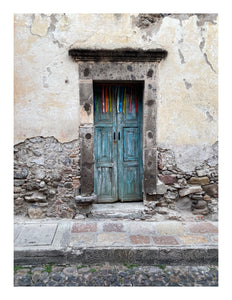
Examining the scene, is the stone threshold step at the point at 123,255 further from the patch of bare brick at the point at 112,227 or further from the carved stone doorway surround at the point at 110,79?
the carved stone doorway surround at the point at 110,79

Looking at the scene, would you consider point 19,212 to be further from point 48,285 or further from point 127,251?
point 127,251

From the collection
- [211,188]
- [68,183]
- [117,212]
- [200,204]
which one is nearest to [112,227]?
[117,212]

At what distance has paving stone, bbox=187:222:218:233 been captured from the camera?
3043 millimetres

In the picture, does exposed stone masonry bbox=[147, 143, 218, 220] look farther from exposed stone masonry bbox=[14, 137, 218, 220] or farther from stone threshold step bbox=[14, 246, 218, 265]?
stone threshold step bbox=[14, 246, 218, 265]

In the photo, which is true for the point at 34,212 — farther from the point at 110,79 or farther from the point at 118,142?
the point at 110,79

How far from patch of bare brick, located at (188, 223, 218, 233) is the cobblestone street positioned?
20.9 inches

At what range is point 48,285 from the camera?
227cm

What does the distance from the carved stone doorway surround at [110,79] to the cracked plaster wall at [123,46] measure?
101 millimetres

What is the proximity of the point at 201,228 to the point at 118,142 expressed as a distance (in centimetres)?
173

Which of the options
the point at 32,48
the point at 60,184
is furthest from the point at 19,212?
the point at 32,48

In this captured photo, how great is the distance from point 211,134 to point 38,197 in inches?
108

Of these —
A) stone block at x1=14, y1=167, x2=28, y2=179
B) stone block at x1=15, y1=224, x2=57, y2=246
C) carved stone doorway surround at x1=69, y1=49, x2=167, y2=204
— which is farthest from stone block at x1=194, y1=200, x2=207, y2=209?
stone block at x1=14, y1=167, x2=28, y2=179

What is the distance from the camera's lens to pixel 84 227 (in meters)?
3.10

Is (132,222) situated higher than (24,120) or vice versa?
(24,120)
